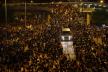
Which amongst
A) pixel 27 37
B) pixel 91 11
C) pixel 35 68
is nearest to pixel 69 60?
pixel 35 68

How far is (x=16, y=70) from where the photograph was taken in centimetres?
2014

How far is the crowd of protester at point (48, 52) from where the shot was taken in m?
20.2

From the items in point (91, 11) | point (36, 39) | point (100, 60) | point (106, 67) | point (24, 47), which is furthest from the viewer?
point (91, 11)

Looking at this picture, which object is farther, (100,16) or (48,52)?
(100,16)

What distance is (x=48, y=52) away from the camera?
24125mm

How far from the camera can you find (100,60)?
21.2 meters

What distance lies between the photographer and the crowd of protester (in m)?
20.2

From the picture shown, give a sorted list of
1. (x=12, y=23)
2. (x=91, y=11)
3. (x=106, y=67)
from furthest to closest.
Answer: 1. (x=91, y=11)
2. (x=12, y=23)
3. (x=106, y=67)

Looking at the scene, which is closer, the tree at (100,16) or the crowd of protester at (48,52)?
the crowd of protester at (48,52)

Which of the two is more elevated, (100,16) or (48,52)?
(48,52)

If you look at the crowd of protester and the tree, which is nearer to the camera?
the crowd of protester

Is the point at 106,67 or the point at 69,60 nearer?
the point at 106,67

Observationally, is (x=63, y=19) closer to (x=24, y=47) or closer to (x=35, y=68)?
(x=24, y=47)

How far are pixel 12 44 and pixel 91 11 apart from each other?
21228 mm
